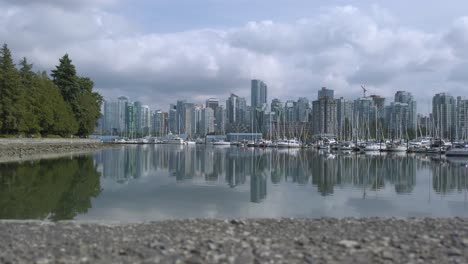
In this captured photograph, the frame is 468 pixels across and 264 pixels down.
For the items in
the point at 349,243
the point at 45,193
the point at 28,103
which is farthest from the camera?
the point at 28,103

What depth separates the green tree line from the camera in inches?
3068

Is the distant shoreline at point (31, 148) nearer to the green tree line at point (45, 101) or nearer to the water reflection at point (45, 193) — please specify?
the green tree line at point (45, 101)

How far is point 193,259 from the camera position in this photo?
12289mm

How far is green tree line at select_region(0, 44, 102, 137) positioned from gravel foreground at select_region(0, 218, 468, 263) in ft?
219

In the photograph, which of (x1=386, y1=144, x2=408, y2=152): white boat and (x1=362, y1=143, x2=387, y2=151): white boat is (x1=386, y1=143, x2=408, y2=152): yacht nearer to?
(x1=386, y1=144, x2=408, y2=152): white boat

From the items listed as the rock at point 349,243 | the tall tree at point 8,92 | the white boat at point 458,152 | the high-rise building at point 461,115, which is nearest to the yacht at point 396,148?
the white boat at point 458,152

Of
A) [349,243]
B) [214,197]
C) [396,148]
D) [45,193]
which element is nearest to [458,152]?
[396,148]

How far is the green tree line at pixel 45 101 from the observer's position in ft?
256

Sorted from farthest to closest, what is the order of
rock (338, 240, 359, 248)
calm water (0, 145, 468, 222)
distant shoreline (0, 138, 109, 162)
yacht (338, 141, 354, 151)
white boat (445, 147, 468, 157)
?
yacht (338, 141, 354, 151) < white boat (445, 147, 468, 157) < distant shoreline (0, 138, 109, 162) < calm water (0, 145, 468, 222) < rock (338, 240, 359, 248)

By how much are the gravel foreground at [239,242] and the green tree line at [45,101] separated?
66.7 metres

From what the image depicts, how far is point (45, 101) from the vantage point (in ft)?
318

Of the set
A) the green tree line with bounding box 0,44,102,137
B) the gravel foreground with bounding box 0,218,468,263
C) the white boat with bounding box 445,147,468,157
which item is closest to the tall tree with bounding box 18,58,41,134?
the green tree line with bounding box 0,44,102,137

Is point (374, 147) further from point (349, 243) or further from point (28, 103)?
point (349, 243)

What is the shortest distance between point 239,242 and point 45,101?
91.9 metres
